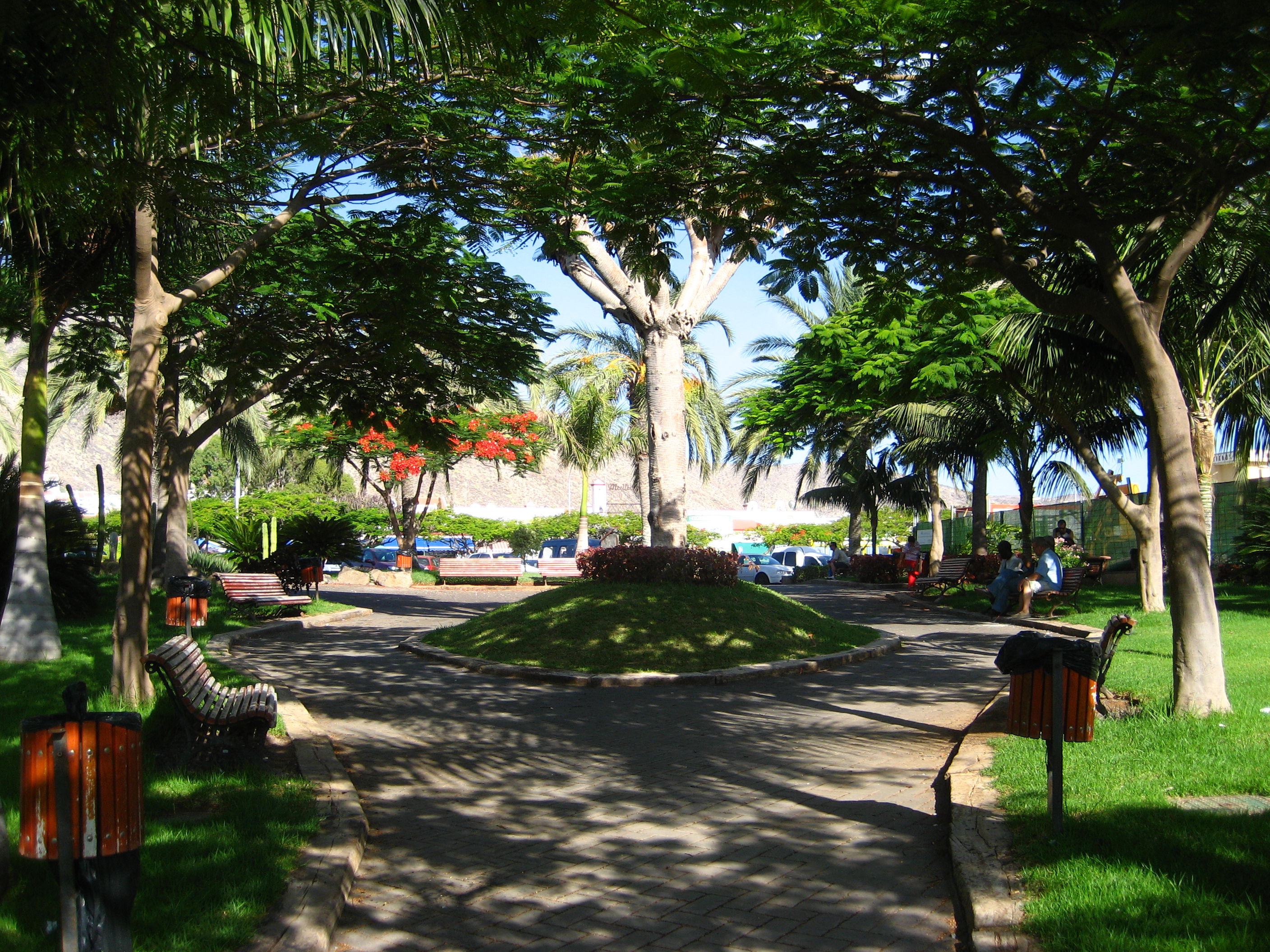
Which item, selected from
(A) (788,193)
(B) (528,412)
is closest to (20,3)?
(A) (788,193)

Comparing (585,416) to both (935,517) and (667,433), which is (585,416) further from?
(667,433)

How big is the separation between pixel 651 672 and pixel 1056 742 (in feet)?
23.0

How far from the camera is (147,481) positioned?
872 centimetres

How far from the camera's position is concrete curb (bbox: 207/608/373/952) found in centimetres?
419

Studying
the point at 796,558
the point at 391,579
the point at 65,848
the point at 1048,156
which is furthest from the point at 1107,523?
the point at 65,848

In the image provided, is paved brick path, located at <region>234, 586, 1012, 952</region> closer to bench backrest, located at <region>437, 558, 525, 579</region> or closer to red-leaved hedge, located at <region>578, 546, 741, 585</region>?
red-leaved hedge, located at <region>578, 546, 741, 585</region>

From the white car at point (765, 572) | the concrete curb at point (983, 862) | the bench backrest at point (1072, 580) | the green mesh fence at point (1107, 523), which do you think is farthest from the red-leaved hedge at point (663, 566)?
the white car at point (765, 572)

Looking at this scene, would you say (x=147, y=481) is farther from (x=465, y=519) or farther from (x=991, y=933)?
(x=465, y=519)

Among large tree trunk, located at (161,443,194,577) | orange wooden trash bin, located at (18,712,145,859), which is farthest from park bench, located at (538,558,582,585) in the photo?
orange wooden trash bin, located at (18,712,145,859)

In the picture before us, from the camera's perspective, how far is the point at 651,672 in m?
11.8

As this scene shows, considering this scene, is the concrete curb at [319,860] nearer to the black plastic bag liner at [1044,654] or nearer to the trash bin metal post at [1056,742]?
the trash bin metal post at [1056,742]

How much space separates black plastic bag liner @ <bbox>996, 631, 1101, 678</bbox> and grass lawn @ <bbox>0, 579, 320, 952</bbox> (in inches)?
148

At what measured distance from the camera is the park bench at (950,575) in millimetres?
23516

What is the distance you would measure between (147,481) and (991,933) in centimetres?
740
